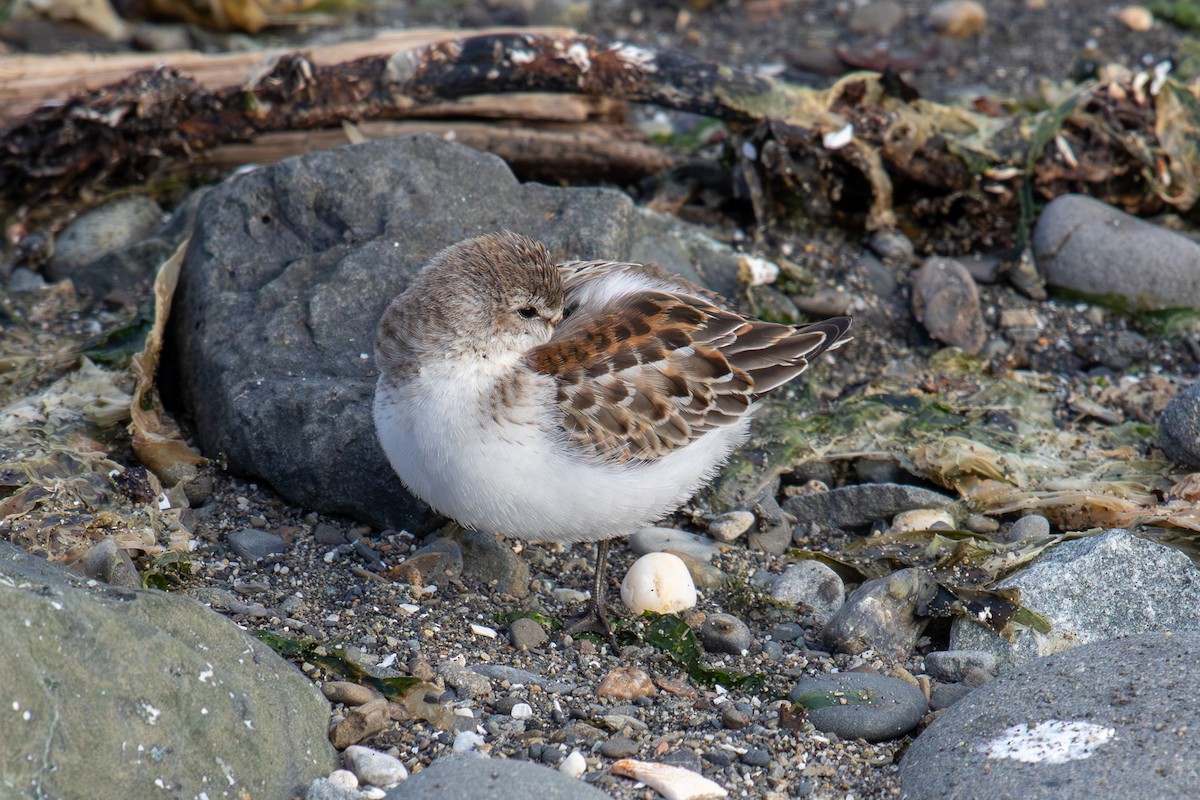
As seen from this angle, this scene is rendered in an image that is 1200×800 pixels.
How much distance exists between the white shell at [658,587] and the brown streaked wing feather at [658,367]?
557 mm

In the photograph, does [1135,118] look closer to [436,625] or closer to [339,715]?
[436,625]

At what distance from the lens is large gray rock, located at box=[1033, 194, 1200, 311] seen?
7879 mm

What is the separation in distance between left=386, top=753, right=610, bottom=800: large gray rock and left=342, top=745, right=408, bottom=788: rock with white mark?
0.41ft

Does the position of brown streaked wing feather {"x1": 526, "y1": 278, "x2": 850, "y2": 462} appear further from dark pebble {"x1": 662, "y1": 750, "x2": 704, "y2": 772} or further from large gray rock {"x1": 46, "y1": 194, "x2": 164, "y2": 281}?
large gray rock {"x1": 46, "y1": 194, "x2": 164, "y2": 281}

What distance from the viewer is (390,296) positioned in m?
6.41

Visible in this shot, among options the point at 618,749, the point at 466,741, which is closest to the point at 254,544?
the point at 466,741

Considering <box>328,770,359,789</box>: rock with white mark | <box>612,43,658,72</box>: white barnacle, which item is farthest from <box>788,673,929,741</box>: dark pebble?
<box>612,43,658,72</box>: white barnacle

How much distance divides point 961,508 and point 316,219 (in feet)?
12.1

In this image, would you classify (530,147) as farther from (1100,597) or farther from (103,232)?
(1100,597)

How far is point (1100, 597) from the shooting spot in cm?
530

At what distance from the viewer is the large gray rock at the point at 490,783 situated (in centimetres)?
385

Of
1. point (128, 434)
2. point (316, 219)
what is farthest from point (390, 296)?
point (128, 434)

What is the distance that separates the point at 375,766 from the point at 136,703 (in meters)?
0.80

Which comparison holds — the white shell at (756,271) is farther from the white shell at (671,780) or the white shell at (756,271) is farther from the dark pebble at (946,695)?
the white shell at (671,780)
